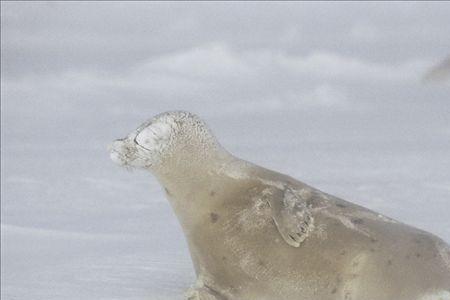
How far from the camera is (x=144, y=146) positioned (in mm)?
5125

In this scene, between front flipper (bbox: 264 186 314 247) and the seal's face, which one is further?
the seal's face

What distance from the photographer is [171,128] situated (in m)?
5.26

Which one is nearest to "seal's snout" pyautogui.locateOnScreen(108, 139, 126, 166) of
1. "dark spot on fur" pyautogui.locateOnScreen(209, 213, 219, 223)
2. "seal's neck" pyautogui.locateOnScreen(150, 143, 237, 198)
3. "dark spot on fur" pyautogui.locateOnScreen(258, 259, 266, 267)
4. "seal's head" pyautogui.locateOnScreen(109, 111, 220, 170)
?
"seal's head" pyautogui.locateOnScreen(109, 111, 220, 170)

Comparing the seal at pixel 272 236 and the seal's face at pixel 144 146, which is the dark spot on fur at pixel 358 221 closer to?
the seal at pixel 272 236

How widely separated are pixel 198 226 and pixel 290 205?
56cm

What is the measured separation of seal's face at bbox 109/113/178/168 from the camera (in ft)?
16.8

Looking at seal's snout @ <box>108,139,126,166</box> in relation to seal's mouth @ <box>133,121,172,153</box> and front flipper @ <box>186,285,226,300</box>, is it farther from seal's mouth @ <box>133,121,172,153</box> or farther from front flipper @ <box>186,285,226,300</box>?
front flipper @ <box>186,285,226,300</box>

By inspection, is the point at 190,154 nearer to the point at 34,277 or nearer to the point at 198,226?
the point at 198,226

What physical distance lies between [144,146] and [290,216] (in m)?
0.92

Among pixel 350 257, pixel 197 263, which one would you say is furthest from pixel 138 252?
pixel 350 257

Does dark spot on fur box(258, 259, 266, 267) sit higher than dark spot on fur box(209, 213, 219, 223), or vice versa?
dark spot on fur box(209, 213, 219, 223)

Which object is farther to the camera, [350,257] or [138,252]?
[138,252]

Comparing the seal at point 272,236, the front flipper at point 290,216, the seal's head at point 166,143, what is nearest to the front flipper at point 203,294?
the seal at point 272,236

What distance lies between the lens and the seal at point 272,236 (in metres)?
5.00
